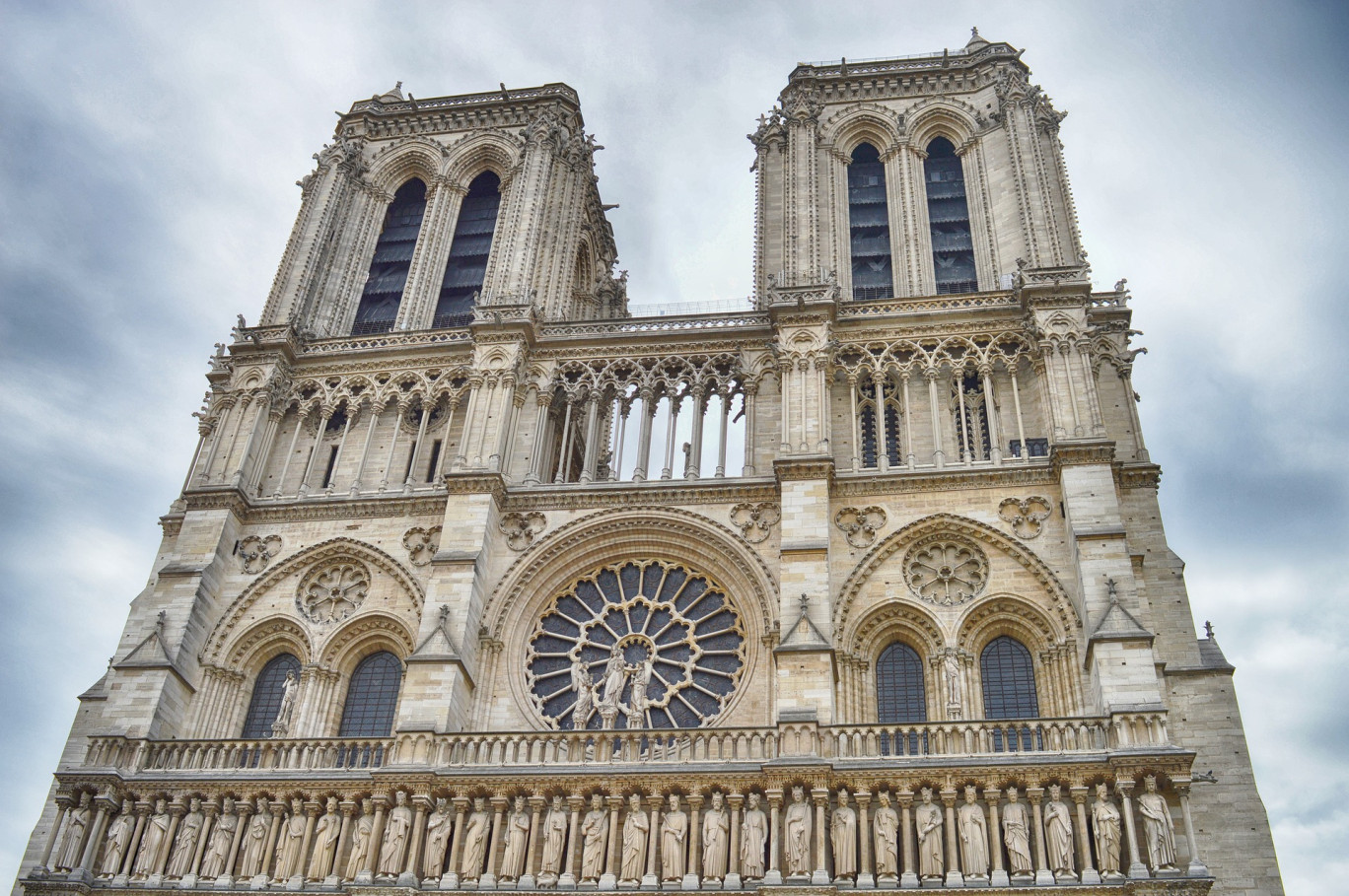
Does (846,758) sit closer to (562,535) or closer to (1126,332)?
(562,535)

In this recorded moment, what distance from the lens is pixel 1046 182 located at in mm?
30281

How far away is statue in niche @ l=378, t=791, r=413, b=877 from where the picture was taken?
21.0 metres

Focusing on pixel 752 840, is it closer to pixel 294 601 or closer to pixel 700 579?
pixel 700 579

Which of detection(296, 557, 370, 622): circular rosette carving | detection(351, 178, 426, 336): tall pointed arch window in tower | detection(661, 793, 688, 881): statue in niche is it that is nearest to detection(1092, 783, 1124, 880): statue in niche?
detection(661, 793, 688, 881): statue in niche

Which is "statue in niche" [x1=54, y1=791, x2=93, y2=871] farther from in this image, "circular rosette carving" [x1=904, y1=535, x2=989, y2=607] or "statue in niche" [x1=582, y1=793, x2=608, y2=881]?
"circular rosette carving" [x1=904, y1=535, x2=989, y2=607]

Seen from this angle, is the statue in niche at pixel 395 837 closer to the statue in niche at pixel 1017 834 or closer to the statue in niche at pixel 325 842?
the statue in niche at pixel 325 842

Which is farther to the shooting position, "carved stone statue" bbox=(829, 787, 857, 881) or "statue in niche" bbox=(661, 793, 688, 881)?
"statue in niche" bbox=(661, 793, 688, 881)

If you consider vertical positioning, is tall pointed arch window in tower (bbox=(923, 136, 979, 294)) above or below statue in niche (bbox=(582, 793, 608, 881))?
above

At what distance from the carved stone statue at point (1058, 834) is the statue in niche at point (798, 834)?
12.1 ft

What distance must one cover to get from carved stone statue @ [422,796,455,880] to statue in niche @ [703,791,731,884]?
4417 millimetres

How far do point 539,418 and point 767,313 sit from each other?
5664mm

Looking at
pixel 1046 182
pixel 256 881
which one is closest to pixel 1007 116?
pixel 1046 182

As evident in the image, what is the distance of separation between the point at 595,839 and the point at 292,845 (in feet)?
17.6

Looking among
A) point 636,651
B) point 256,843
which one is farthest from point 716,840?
point 256,843
